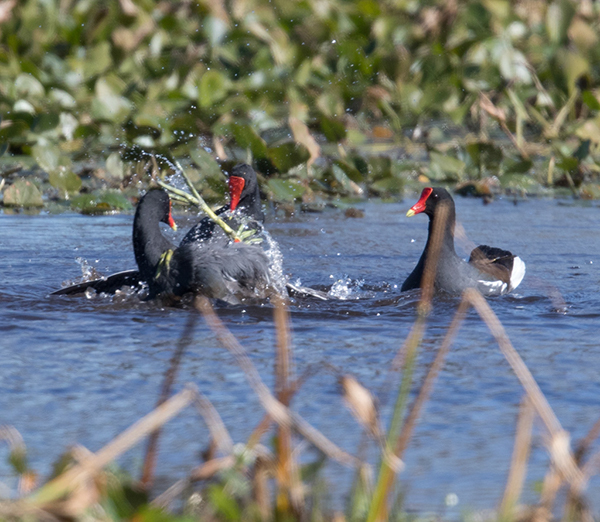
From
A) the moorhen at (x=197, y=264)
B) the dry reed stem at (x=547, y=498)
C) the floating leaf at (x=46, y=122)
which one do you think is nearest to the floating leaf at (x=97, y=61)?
the floating leaf at (x=46, y=122)

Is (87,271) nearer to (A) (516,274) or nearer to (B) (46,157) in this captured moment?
(A) (516,274)

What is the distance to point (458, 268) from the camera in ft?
16.5

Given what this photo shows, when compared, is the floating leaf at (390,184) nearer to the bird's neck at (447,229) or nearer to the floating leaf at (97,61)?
the bird's neck at (447,229)

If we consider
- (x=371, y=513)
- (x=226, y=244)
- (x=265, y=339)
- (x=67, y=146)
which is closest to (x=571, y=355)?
(x=265, y=339)

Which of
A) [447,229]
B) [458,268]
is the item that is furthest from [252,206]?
[458,268]

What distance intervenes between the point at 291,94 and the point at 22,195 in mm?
2607

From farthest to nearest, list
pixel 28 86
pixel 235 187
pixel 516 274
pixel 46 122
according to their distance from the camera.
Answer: pixel 28 86
pixel 46 122
pixel 235 187
pixel 516 274

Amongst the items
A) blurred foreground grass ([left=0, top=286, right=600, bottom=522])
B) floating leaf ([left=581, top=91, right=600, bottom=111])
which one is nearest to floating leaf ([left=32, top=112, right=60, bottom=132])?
floating leaf ([left=581, top=91, right=600, bottom=111])

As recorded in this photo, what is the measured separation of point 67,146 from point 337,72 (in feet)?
8.49

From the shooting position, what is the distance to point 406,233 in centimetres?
676

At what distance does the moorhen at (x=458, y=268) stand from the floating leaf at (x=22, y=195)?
318 centimetres

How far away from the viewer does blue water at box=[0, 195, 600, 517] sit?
8.28ft

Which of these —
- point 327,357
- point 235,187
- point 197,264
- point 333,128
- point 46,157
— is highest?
point 333,128

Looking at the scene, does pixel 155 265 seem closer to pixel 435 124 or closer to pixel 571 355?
pixel 571 355
